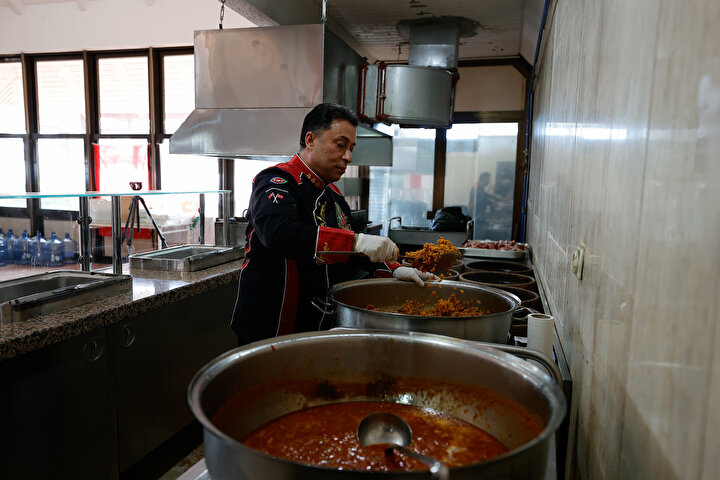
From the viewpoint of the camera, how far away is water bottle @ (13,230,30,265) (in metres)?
2.52

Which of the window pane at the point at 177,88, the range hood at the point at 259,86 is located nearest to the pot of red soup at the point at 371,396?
the range hood at the point at 259,86

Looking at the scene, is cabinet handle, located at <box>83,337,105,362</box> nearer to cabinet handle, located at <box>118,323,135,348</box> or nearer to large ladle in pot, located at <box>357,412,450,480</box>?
cabinet handle, located at <box>118,323,135,348</box>

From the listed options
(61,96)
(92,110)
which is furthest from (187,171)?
(61,96)

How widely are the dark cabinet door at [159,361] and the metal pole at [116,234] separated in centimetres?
43

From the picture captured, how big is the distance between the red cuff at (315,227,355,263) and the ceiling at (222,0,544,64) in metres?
2.74

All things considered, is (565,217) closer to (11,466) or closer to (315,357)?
(315,357)

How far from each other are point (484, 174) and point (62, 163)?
603 centimetres

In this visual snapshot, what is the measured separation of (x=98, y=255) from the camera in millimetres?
2910

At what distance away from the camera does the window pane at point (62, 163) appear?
7238mm

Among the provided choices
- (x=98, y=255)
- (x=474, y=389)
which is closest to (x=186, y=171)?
(x=98, y=255)

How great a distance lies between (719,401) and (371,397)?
778 mm

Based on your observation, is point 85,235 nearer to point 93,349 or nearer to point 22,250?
point 22,250

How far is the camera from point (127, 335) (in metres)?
2.50

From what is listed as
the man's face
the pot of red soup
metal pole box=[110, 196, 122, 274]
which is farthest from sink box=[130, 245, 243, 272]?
the pot of red soup
